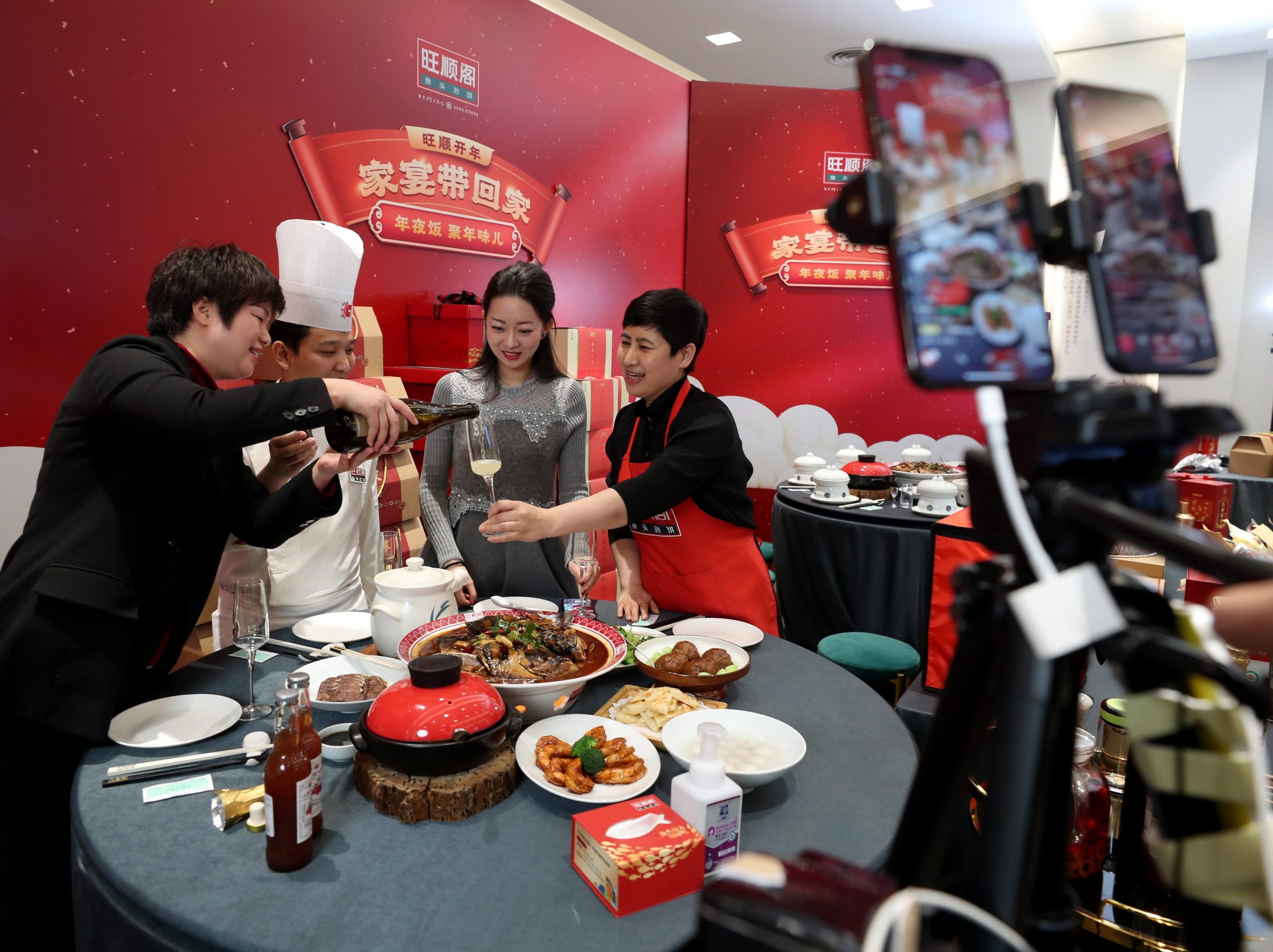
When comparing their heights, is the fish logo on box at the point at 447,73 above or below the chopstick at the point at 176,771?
above

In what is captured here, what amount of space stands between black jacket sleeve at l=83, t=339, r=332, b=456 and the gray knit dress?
104 centimetres

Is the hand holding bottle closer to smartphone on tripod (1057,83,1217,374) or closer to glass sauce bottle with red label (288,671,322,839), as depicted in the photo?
glass sauce bottle with red label (288,671,322,839)

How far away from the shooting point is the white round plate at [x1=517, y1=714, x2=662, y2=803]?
1175 millimetres

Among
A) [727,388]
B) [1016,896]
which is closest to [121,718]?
[1016,896]

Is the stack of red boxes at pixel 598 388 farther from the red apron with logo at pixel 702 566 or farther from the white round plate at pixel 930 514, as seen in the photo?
the red apron with logo at pixel 702 566

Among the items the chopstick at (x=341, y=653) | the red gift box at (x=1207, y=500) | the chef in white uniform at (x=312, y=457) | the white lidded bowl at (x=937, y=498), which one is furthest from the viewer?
the white lidded bowl at (x=937, y=498)

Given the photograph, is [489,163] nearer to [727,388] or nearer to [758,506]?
[727,388]

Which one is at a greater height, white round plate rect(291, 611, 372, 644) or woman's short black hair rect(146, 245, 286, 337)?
woman's short black hair rect(146, 245, 286, 337)

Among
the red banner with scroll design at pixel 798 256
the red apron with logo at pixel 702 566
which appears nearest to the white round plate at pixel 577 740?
the red apron with logo at pixel 702 566

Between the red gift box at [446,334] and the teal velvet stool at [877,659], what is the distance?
2270 millimetres

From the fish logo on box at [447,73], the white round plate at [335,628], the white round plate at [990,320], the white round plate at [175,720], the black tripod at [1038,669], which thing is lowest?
the white round plate at [175,720]

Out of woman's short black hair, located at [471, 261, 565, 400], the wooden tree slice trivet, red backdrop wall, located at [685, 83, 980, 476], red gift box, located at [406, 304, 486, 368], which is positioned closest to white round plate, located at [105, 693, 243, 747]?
the wooden tree slice trivet

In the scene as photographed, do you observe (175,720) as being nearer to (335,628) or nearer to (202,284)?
(335,628)

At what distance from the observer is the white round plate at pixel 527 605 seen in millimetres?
1969
